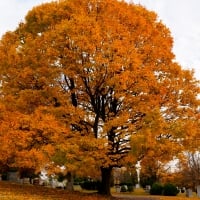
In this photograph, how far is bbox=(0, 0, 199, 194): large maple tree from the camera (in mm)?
21312

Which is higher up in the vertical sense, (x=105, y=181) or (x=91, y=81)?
(x=91, y=81)

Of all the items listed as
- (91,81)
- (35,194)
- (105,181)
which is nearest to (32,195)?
(35,194)

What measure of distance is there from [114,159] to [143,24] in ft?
26.2

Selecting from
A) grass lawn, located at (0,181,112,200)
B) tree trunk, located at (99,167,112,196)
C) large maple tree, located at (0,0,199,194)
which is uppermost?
large maple tree, located at (0,0,199,194)

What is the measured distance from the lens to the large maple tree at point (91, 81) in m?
21.3

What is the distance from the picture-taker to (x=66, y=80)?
24.6 m

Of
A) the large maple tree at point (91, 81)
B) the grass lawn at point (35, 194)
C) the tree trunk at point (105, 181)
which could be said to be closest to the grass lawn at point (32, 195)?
the grass lawn at point (35, 194)

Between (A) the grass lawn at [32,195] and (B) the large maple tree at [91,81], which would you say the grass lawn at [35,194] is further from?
(B) the large maple tree at [91,81]

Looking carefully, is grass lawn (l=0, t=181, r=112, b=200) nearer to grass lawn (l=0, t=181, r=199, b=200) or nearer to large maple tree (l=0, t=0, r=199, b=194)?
grass lawn (l=0, t=181, r=199, b=200)

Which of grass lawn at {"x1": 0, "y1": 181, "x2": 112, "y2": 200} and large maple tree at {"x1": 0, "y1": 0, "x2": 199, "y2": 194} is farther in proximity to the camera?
large maple tree at {"x1": 0, "y1": 0, "x2": 199, "y2": 194}

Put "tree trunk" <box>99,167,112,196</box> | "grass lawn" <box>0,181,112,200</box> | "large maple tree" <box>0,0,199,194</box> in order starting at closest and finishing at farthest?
"grass lawn" <box>0,181,112,200</box>
"large maple tree" <box>0,0,199,194</box>
"tree trunk" <box>99,167,112,196</box>

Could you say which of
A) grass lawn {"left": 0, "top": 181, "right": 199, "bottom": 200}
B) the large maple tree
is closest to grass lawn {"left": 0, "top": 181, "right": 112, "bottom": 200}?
grass lawn {"left": 0, "top": 181, "right": 199, "bottom": 200}

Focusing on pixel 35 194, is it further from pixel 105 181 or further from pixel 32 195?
pixel 105 181

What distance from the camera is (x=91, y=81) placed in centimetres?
2327
